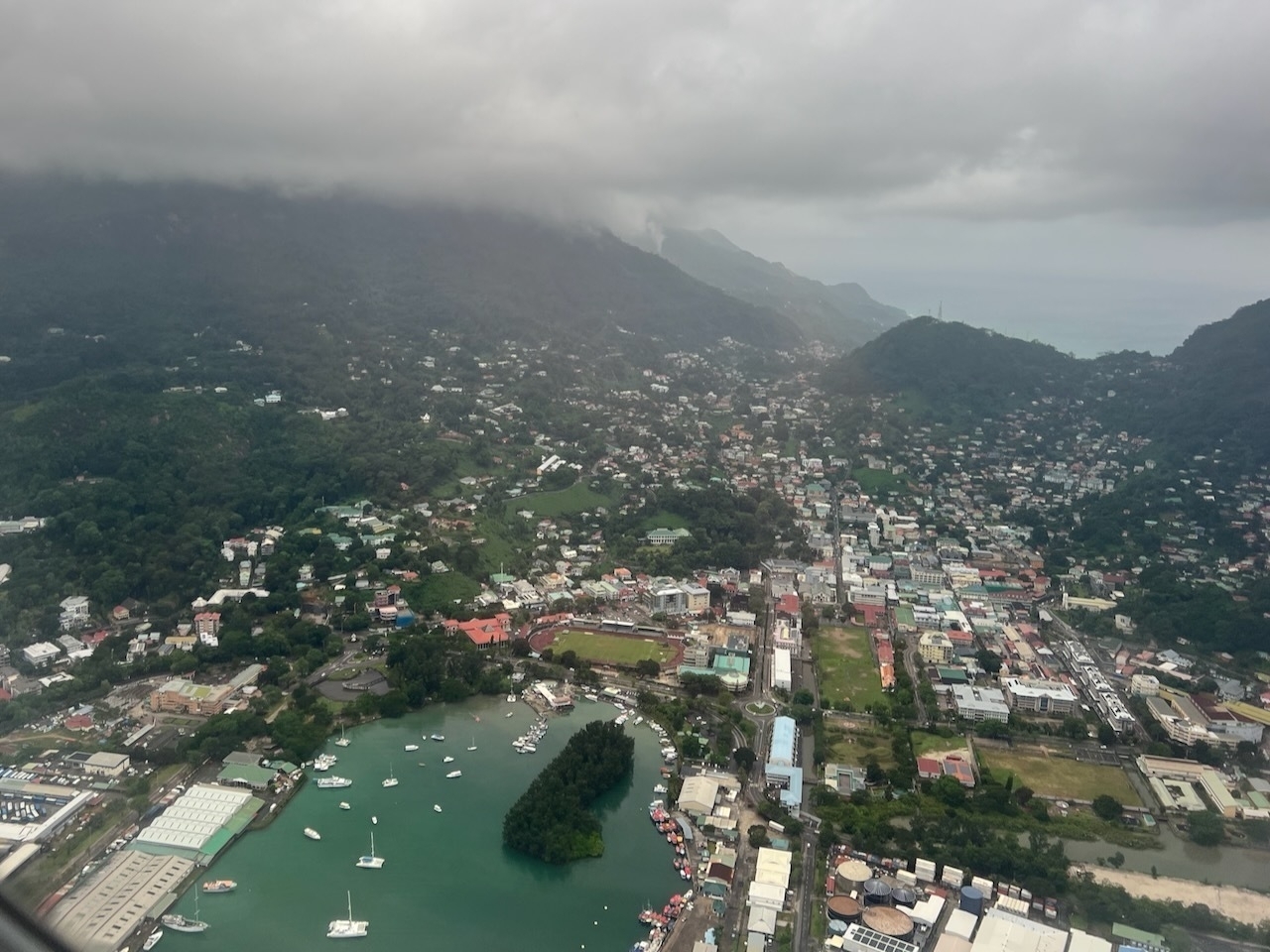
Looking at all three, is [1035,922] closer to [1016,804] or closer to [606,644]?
[1016,804]

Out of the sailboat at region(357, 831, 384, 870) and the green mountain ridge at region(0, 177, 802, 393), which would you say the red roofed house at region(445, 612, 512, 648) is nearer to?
the sailboat at region(357, 831, 384, 870)

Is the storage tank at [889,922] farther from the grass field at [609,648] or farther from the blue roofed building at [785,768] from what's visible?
the grass field at [609,648]

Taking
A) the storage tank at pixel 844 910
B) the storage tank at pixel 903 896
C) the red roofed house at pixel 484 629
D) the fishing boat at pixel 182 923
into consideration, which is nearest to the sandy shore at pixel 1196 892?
the storage tank at pixel 903 896

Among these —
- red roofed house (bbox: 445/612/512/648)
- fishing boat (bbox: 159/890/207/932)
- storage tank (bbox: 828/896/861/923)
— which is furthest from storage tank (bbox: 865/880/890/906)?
red roofed house (bbox: 445/612/512/648)

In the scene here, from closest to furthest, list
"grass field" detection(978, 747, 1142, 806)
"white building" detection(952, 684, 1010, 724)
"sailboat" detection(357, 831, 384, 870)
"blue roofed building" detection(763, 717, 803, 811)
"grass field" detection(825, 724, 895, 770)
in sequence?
1. "sailboat" detection(357, 831, 384, 870)
2. "blue roofed building" detection(763, 717, 803, 811)
3. "grass field" detection(978, 747, 1142, 806)
4. "grass field" detection(825, 724, 895, 770)
5. "white building" detection(952, 684, 1010, 724)

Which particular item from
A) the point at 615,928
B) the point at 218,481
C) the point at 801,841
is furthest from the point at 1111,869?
the point at 218,481
